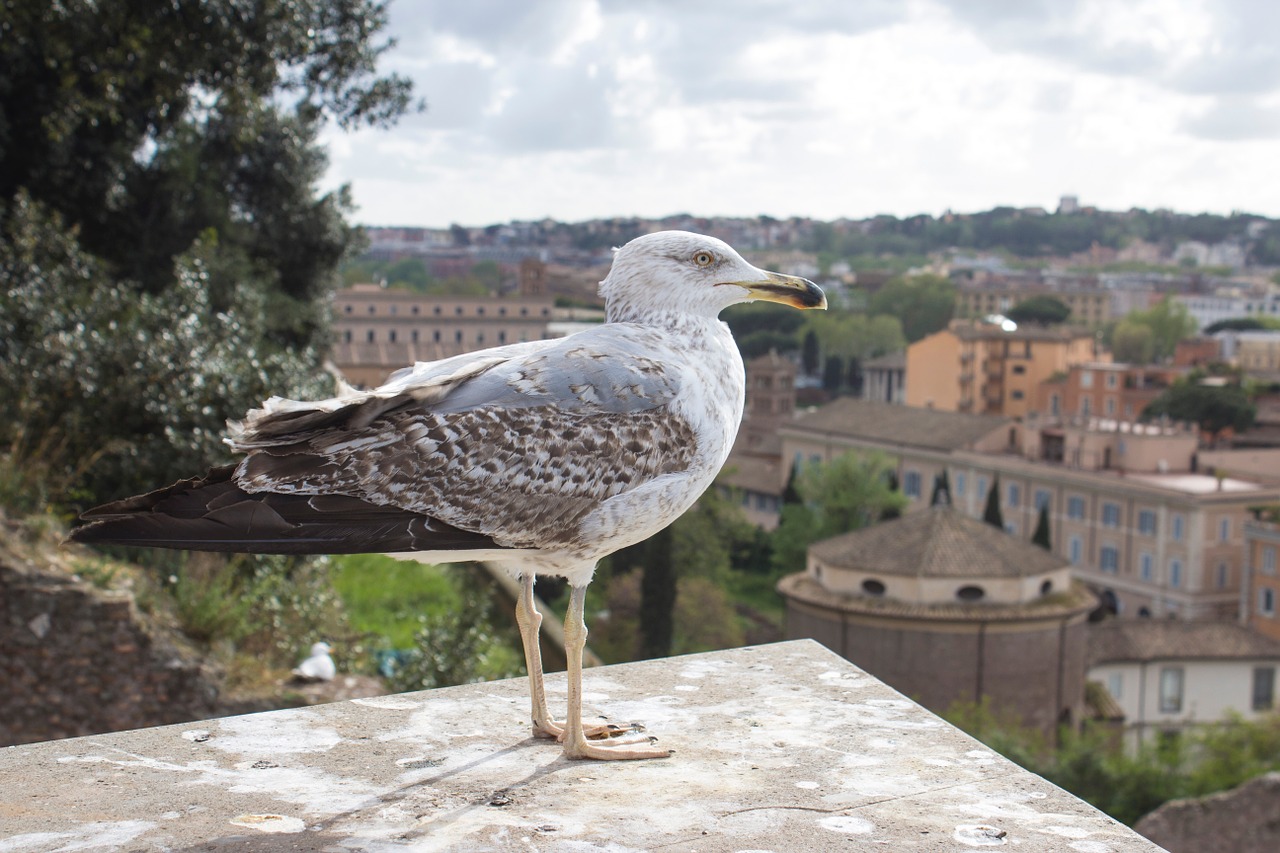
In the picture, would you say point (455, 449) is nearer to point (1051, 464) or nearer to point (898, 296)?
point (1051, 464)

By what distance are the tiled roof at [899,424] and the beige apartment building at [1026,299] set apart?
28.0 metres

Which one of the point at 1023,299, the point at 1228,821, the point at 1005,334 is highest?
the point at 1023,299

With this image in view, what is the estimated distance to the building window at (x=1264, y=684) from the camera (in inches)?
1163

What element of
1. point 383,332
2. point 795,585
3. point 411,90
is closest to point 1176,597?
point 795,585

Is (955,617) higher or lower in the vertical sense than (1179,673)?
higher

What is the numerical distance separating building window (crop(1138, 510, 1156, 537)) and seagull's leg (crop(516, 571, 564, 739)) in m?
36.9

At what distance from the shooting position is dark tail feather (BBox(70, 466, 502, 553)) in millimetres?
2076

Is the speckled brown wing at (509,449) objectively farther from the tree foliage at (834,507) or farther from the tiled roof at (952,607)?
the tree foliage at (834,507)

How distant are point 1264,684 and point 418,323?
2316 centimetres

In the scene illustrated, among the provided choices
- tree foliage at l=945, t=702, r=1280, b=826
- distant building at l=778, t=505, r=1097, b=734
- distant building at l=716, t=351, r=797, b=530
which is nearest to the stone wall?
tree foliage at l=945, t=702, r=1280, b=826

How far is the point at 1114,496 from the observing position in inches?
1475

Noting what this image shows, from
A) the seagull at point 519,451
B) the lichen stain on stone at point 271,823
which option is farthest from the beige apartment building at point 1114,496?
the lichen stain on stone at point 271,823

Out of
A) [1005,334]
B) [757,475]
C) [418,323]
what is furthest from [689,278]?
[1005,334]

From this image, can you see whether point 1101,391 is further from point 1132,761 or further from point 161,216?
point 161,216
